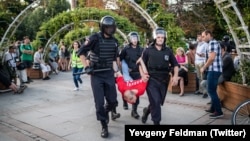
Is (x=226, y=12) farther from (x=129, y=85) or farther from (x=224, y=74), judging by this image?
(x=129, y=85)

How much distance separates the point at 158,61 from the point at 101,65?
1023mm

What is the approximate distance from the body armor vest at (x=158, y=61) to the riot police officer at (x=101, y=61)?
748 millimetres

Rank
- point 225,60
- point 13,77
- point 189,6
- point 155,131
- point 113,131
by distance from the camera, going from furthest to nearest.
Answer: point 189,6
point 13,77
point 225,60
point 113,131
point 155,131

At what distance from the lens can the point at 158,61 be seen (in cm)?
529

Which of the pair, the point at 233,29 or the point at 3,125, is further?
the point at 233,29

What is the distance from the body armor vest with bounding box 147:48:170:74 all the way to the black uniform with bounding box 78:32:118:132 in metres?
0.75

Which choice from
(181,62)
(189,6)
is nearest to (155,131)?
(181,62)

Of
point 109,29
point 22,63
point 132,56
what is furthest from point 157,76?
point 22,63

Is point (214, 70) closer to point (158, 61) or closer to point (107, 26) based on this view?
→ point (158, 61)

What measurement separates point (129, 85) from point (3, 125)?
2919 millimetres

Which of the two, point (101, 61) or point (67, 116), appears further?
point (67, 116)

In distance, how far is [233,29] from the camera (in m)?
7.36

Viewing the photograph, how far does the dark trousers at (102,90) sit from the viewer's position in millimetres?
5258

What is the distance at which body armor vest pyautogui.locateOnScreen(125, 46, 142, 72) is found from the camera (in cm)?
677
